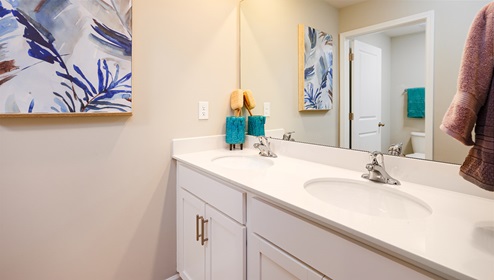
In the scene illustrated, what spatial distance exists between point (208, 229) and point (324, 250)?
682 mm

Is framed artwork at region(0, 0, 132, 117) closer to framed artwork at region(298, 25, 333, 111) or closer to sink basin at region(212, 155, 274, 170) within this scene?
sink basin at region(212, 155, 274, 170)

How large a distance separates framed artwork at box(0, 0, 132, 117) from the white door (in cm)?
117

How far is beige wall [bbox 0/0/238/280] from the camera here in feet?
3.73

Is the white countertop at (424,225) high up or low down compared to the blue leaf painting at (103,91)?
down

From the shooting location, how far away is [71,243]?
4.13 ft

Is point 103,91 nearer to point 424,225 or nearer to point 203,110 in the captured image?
point 203,110

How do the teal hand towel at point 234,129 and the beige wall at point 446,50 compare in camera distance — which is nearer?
the beige wall at point 446,50

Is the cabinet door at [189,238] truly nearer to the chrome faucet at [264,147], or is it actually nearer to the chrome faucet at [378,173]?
the chrome faucet at [264,147]

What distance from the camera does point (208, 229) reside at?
1.23m

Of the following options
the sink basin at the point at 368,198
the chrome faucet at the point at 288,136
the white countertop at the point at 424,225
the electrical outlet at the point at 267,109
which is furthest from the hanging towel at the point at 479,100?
the electrical outlet at the point at 267,109

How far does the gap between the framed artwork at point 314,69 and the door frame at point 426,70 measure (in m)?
0.07

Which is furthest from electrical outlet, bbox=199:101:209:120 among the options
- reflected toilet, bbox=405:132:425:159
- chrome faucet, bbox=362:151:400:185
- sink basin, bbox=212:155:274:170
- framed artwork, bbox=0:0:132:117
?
reflected toilet, bbox=405:132:425:159

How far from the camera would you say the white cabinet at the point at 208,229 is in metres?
1.03

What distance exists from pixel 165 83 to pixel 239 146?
659 mm
